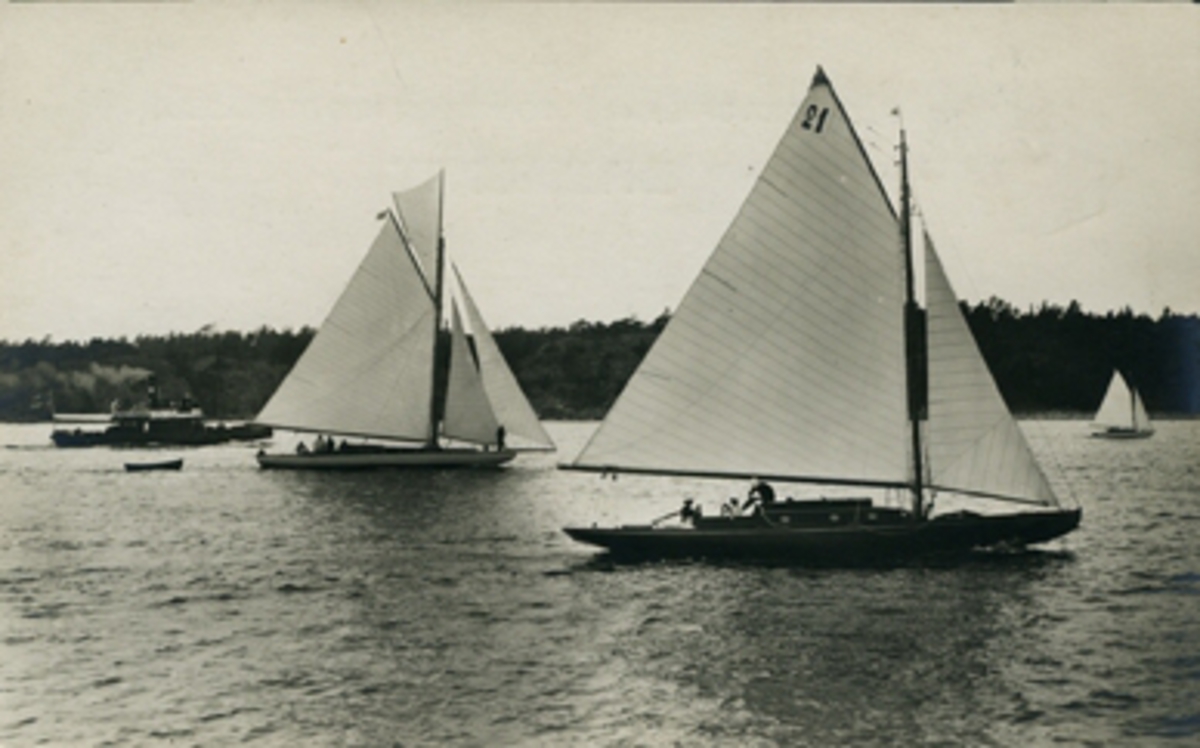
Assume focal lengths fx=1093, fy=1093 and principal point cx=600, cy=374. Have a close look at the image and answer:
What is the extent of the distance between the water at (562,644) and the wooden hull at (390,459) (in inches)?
878

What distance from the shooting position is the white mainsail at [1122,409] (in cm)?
8206

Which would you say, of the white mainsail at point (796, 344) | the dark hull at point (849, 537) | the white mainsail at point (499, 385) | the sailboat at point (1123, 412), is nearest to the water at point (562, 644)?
the dark hull at point (849, 537)

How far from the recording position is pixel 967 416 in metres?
26.8

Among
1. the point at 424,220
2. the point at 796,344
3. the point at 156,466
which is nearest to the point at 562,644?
the point at 796,344

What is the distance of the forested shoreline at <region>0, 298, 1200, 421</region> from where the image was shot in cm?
7319

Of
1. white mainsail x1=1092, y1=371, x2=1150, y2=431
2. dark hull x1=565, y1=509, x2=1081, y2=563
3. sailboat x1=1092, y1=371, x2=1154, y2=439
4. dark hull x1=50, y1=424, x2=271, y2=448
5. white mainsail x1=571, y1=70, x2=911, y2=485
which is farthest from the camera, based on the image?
dark hull x1=50, y1=424, x2=271, y2=448

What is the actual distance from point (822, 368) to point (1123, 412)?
66.0 metres

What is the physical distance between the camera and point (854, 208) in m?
26.9

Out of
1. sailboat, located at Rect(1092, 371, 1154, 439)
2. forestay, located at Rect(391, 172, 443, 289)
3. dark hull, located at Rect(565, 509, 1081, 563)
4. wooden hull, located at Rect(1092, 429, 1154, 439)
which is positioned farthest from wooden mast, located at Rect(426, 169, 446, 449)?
wooden hull, located at Rect(1092, 429, 1154, 439)

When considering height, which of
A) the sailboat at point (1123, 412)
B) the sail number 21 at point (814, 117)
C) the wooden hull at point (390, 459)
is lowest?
the wooden hull at point (390, 459)

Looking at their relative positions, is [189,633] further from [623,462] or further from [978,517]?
[978,517]

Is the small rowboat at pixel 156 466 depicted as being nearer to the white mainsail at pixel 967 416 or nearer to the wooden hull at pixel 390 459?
the wooden hull at pixel 390 459

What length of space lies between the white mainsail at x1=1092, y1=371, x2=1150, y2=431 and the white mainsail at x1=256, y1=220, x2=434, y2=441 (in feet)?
170

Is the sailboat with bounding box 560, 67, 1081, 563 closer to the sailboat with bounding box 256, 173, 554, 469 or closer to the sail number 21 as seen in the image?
the sail number 21
